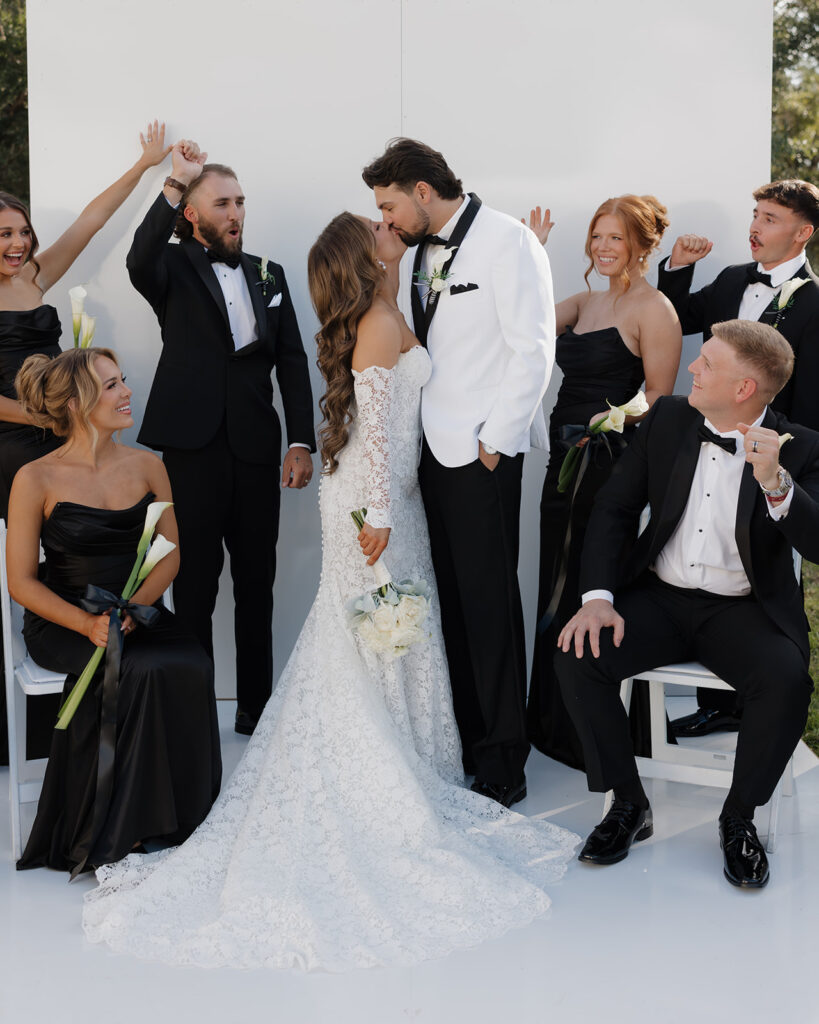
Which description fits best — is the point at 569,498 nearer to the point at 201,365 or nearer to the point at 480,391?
the point at 480,391

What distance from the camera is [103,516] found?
3.68 m

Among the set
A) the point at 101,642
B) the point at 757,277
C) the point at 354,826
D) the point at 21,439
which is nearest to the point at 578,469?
the point at 757,277

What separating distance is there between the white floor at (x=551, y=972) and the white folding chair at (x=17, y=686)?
21 cm

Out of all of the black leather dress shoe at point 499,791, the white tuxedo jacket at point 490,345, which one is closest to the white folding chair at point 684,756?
the black leather dress shoe at point 499,791

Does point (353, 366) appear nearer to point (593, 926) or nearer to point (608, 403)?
point (608, 403)

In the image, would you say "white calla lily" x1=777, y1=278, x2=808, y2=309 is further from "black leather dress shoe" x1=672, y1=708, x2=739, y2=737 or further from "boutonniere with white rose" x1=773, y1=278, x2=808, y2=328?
"black leather dress shoe" x1=672, y1=708, x2=739, y2=737

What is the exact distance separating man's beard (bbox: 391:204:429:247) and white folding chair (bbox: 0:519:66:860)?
158 centimetres

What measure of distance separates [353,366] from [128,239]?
1823mm

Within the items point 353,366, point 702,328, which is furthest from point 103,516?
point 702,328

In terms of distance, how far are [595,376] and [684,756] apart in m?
1.44

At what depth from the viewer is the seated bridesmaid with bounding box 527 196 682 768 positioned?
4.32 m

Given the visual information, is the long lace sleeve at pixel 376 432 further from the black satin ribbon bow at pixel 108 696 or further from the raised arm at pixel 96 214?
the raised arm at pixel 96 214

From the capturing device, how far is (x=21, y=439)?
14.0 ft

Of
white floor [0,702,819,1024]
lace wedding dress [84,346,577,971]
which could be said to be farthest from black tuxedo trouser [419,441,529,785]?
white floor [0,702,819,1024]
